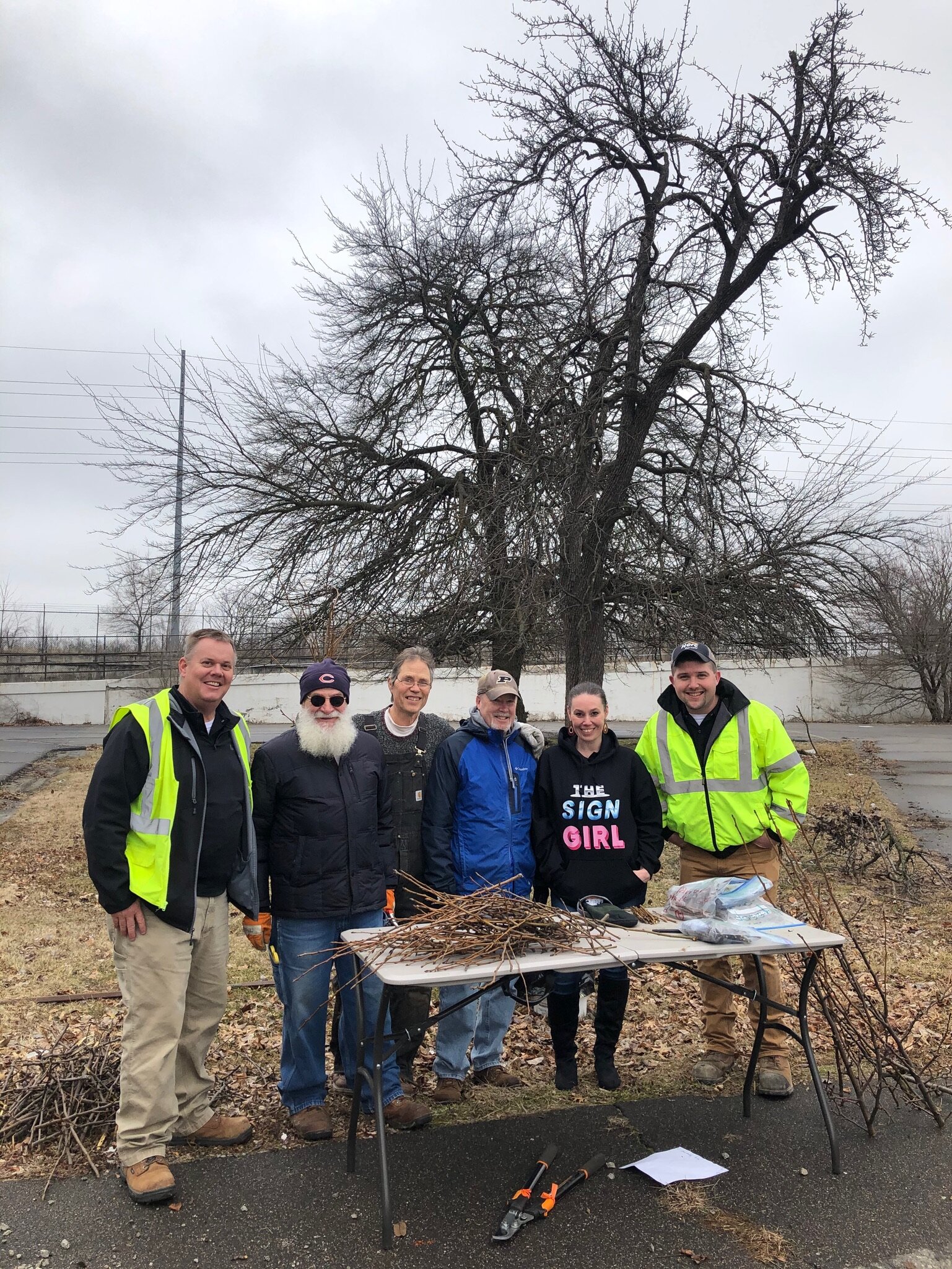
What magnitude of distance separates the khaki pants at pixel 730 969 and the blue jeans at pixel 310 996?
1582 mm

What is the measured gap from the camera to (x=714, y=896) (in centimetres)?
391

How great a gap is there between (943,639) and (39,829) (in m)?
31.3

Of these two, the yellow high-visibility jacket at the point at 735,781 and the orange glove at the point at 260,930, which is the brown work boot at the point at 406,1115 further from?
the yellow high-visibility jacket at the point at 735,781

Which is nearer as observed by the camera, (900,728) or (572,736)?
(572,736)

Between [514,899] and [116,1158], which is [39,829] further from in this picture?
[514,899]

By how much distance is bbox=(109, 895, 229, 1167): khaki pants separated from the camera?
3.42 metres

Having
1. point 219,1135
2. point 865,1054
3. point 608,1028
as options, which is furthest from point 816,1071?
point 219,1135

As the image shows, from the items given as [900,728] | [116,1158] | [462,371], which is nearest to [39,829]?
[462,371]

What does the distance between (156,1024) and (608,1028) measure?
204 centimetres

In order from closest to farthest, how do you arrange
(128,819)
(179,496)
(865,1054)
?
(128,819), (865,1054), (179,496)

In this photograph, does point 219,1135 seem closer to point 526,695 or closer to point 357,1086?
point 357,1086

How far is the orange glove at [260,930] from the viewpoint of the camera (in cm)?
378

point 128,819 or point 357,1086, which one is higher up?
point 128,819

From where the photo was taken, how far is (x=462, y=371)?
11898 mm
